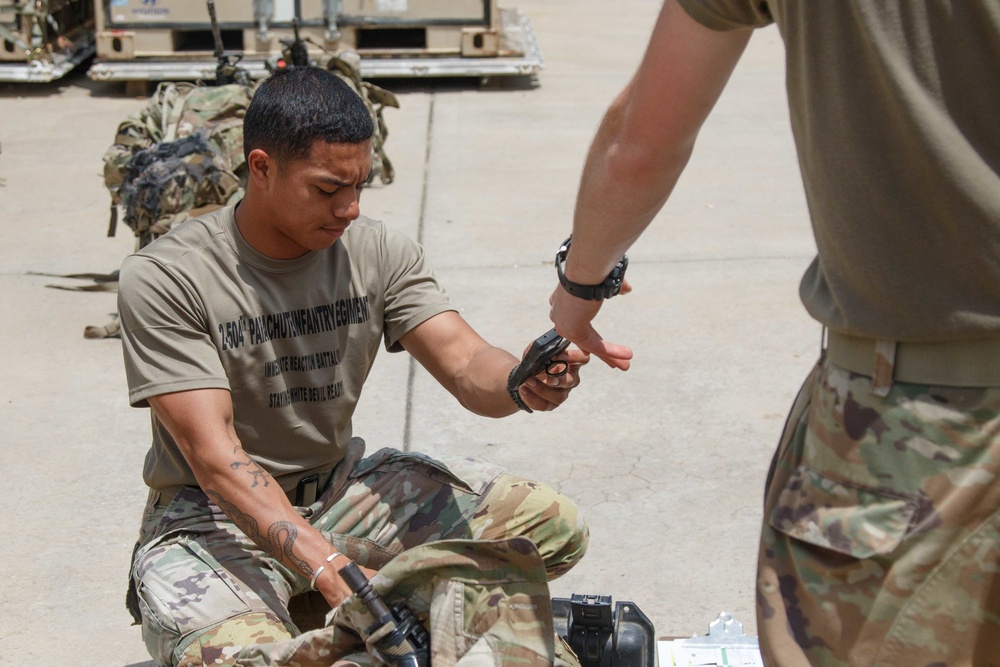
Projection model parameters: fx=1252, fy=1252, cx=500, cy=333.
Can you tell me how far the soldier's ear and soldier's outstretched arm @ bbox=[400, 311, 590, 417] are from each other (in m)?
0.45

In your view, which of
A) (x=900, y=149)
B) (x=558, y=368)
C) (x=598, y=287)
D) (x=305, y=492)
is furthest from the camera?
Answer: (x=305, y=492)

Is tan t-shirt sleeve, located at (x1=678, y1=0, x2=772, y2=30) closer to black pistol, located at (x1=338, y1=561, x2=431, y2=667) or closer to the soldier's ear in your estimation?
black pistol, located at (x1=338, y1=561, x2=431, y2=667)

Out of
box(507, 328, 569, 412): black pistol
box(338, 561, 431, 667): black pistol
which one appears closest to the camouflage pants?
box(338, 561, 431, 667): black pistol

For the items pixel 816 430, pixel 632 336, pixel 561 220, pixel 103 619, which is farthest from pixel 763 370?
pixel 816 430

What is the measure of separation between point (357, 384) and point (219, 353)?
0.31 meters

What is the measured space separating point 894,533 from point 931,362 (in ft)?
0.67

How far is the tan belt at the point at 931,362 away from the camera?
1440 mm

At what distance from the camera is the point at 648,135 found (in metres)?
1.60

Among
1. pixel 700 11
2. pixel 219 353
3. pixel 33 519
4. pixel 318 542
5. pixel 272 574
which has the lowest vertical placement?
pixel 33 519

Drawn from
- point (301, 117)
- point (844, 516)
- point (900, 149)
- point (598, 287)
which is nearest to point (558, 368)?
point (598, 287)

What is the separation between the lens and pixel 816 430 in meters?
1.56

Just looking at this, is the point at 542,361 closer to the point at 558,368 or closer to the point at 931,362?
the point at 558,368

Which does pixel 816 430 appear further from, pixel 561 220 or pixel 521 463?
pixel 561 220

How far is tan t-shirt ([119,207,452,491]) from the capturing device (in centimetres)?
236
